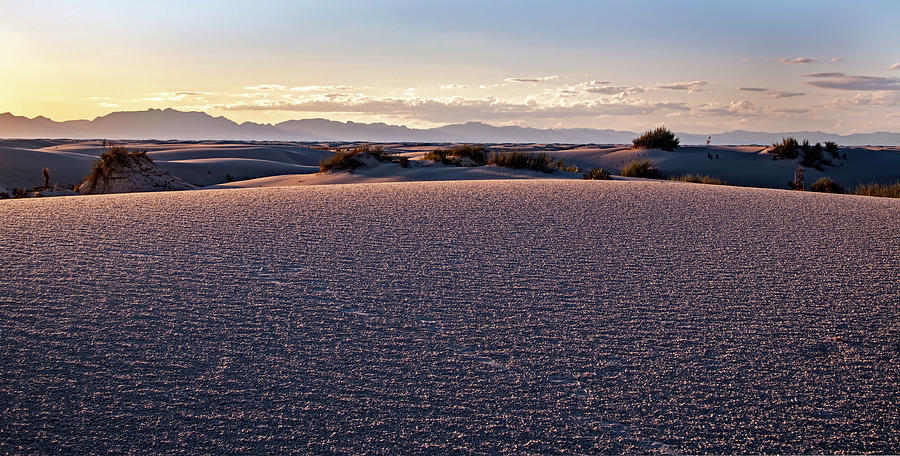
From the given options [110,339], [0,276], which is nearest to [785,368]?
[110,339]

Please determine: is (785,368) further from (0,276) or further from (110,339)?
(0,276)

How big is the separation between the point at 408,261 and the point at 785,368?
2.15m

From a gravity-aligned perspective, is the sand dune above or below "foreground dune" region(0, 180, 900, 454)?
above

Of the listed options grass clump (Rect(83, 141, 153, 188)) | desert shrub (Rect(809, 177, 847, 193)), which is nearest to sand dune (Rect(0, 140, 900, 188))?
desert shrub (Rect(809, 177, 847, 193))

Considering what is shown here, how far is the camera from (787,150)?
812 inches

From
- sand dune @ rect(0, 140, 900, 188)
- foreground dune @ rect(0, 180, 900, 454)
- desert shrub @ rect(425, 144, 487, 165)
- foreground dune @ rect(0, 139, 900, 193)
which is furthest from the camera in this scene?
foreground dune @ rect(0, 139, 900, 193)

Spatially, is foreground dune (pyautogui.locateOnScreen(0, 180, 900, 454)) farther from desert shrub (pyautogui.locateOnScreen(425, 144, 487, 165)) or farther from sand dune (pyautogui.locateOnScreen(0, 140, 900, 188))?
desert shrub (pyautogui.locateOnScreen(425, 144, 487, 165))

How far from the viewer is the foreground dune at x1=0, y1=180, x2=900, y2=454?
2158mm

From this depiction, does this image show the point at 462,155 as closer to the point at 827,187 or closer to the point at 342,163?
the point at 342,163

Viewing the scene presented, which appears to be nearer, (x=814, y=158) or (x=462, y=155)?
(x=462, y=155)

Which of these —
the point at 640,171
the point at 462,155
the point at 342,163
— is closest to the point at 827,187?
the point at 640,171

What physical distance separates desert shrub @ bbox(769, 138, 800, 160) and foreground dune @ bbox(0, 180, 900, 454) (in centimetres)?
1750

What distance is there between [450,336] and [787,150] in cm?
2128

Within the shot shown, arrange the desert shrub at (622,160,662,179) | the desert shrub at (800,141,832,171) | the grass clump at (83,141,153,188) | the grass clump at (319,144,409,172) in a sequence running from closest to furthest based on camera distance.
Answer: the grass clump at (83,141,153,188) < the grass clump at (319,144,409,172) < the desert shrub at (622,160,662,179) < the desert shrub at (800,141,832,171)
